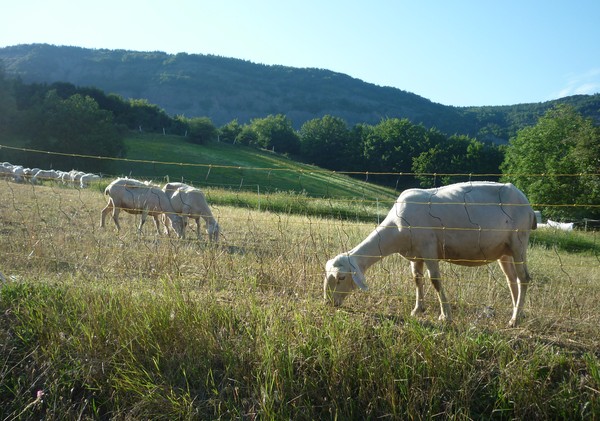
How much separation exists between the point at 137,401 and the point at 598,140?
44.7m

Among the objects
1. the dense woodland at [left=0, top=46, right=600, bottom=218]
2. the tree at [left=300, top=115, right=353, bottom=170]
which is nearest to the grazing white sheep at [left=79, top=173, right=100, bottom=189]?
the dense woodland at [left=0, top=46, right=600, bottom=218]

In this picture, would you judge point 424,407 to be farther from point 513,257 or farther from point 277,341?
point 513,257

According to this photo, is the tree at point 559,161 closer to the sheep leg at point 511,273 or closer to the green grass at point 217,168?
the green grass at point 217,168

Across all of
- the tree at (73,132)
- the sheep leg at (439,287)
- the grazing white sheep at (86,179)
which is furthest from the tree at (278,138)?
the sheep leg at (439,287)

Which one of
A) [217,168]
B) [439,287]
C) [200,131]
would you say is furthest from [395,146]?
[439,287]

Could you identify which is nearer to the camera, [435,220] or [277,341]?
[277,341]

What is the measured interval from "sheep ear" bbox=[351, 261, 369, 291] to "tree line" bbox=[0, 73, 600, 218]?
28284 mm

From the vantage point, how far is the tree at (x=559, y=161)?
128 feet

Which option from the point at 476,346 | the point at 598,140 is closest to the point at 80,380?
the point at 476,346

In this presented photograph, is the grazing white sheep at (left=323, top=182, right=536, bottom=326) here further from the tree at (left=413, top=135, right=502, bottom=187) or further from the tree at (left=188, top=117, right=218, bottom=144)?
the tree at (left=188, top=117, right=218, bottom=144)

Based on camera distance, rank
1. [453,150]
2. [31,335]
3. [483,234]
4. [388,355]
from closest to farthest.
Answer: [388,355] → [31,335] → [483,234] → [453,150]

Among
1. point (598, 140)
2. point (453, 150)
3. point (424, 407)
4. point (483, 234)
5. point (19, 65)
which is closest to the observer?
point (424, 407)

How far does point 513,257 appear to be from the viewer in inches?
292

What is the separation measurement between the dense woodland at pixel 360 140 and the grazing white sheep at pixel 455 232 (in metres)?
22.4
